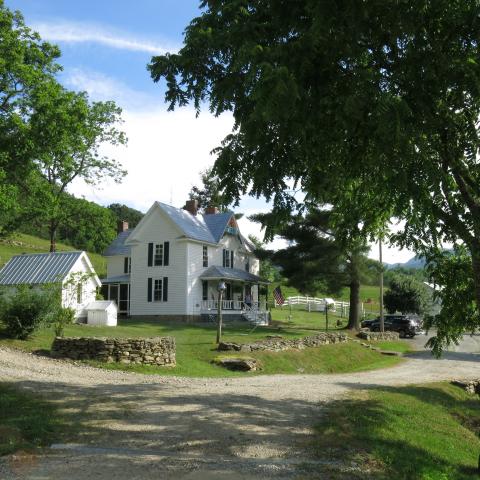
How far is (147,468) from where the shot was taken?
7406 mm

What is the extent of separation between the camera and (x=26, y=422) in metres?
9.19

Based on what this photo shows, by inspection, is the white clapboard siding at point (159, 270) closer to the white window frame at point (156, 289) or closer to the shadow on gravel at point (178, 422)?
the white window frame at point (156, 289)

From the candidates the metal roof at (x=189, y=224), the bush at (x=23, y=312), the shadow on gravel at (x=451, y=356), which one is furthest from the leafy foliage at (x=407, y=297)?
the bush at (x=23, y=312)

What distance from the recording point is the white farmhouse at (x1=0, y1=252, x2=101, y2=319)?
30141mm

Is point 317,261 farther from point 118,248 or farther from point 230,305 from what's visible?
point 118,248

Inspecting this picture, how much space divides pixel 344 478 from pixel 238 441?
2.01 metres

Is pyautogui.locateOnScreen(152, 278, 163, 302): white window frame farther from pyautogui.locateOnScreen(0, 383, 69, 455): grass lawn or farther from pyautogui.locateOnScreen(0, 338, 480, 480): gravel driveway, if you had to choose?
pyautogui.locateOnScreen(0, 383, 69, 455): grass lawn

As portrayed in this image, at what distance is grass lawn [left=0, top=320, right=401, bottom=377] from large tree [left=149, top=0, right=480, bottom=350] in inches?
406

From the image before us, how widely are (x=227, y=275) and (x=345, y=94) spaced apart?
1306 inches

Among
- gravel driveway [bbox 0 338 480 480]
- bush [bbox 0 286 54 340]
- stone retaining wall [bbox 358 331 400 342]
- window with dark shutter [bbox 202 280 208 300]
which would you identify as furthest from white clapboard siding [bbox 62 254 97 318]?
stone retaining wall [bbox 358 331 400 342]

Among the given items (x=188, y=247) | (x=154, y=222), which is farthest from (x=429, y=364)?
(x=154, y=222)

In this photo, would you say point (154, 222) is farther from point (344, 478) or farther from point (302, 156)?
point (344, 478)

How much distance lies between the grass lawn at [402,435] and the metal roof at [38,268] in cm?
1987

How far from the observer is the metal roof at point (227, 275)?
4069 centimetres
